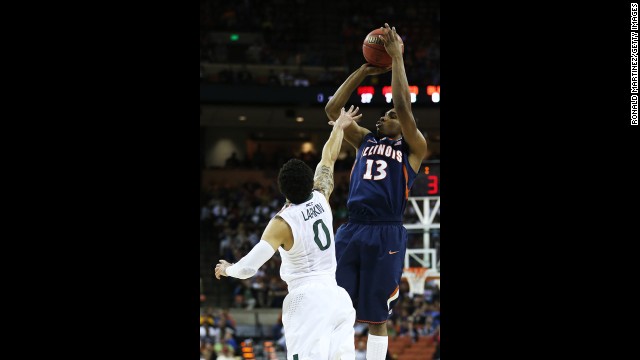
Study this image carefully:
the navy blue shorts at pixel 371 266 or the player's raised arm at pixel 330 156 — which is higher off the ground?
the player's raised arm at pixel 330 156

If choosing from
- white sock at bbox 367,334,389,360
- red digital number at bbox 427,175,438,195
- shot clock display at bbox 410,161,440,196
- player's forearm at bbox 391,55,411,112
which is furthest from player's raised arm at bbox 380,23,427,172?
red digital number at bbox 427,175,438,195

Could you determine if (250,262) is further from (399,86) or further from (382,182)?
(399,86)

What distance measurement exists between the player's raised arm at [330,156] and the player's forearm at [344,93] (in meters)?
0.20

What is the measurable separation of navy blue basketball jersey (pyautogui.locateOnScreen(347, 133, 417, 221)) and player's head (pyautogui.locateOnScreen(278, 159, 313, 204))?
1129 millimetres

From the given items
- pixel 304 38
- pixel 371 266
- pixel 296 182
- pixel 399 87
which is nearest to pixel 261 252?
pixel 296 182

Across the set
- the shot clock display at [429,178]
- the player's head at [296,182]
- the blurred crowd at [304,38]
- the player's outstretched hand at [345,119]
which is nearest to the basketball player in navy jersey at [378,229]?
the player's outstretched hand at [345,119]

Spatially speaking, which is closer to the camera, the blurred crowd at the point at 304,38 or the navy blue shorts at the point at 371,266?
the navy blue shorts at the point at 371,266

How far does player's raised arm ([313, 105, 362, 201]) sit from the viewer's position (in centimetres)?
671

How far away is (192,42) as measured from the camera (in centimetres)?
632

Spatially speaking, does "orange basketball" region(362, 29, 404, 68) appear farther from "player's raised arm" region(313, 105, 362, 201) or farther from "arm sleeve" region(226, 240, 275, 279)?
"arm sleeve" region(226, 240, 275, 279)

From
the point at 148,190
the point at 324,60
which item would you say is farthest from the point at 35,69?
the point at 324,60

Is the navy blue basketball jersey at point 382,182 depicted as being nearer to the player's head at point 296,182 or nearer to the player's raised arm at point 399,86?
the player's raised arm at point 399,86

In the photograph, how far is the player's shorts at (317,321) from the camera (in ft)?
20.0

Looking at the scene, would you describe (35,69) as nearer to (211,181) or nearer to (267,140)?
(211,181)
